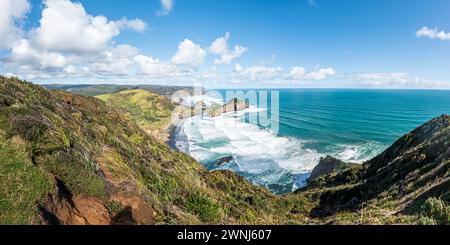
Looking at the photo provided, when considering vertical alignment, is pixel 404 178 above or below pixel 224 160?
above

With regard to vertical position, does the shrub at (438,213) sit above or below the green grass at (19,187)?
below

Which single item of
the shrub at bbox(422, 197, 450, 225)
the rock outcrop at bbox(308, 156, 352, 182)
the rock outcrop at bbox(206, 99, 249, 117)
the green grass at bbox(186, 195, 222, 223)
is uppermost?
the shrub at bbox(422, 197, 450, 225)

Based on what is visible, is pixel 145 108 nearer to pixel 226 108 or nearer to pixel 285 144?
pixel 226 108

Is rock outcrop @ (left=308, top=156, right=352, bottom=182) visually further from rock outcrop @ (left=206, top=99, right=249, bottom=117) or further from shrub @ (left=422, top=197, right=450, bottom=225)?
rock outcrop @ (left=206, top=99, right=249, bottom=117)

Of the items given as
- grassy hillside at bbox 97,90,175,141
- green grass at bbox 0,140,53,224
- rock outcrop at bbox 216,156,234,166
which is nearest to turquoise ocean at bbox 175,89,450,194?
rock outcrop at bbox 216,156,234,166

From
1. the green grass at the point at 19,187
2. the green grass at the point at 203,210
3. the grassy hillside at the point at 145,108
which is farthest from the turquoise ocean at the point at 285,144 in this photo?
the green grass at the point at 19,187

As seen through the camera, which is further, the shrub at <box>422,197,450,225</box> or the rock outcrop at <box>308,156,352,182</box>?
the rock outcrop at <box>308,156,352,182</box>

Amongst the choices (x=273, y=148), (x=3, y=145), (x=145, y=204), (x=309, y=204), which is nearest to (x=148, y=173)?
(x=145, y=204)

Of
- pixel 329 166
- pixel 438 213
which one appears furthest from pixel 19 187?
pixel 329 166

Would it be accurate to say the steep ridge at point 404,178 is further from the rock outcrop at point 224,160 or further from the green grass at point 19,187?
the rock outcrop at point 224,160

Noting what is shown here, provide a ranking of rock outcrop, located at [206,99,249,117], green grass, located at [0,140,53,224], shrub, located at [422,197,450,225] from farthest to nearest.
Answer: rock outcrop, located at [206,99,249,117], shrub, located at [422,197,450,225], green grass, located at [0,140,53,224]
